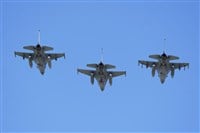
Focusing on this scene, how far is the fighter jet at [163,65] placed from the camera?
114 metres

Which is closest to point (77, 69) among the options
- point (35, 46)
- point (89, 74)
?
point (89, 74)

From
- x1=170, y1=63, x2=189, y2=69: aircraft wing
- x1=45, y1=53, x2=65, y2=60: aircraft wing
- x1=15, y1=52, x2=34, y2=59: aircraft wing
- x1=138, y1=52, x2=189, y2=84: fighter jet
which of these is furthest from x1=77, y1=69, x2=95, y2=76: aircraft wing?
x1=170, y1=63, x2=189, y2=69: aircraft wing

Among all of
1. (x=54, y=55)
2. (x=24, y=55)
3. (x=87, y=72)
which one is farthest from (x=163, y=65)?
(x=24, y=55)

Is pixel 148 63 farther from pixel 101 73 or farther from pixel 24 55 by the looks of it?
pixel 24 55

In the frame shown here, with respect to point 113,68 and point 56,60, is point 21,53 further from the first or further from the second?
point 113,68

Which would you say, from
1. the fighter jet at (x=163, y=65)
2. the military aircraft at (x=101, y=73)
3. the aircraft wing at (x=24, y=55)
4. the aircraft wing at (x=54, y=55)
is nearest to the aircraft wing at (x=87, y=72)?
the military aircraft at (x=101, y=73)

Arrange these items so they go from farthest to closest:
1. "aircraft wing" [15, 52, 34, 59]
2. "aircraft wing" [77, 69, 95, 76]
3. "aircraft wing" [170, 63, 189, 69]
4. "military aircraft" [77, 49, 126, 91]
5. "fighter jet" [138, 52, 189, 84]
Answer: "aircraft wing" [170, 63, 189, 69], "aircraft wing" [15, 52, 34, 59], "aircraft wing" [77, 69, 95, 76], "fighter jet" [138, 52, 189, 84], "military aircraft" [77, 49, 126, 91]

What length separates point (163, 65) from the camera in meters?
117

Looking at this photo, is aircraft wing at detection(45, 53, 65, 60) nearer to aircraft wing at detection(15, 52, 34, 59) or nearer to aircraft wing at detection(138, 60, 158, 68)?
aircraft wing at detection(15, 52, 34, 59)

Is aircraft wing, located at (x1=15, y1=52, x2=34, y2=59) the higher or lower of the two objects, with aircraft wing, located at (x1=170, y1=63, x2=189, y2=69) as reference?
higher

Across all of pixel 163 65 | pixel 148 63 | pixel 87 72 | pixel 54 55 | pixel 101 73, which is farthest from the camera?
pixel 148 63

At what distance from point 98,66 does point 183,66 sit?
16.1 m

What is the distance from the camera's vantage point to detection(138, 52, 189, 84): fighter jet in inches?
4491

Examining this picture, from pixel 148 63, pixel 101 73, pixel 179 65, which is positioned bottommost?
pixel 101 73
